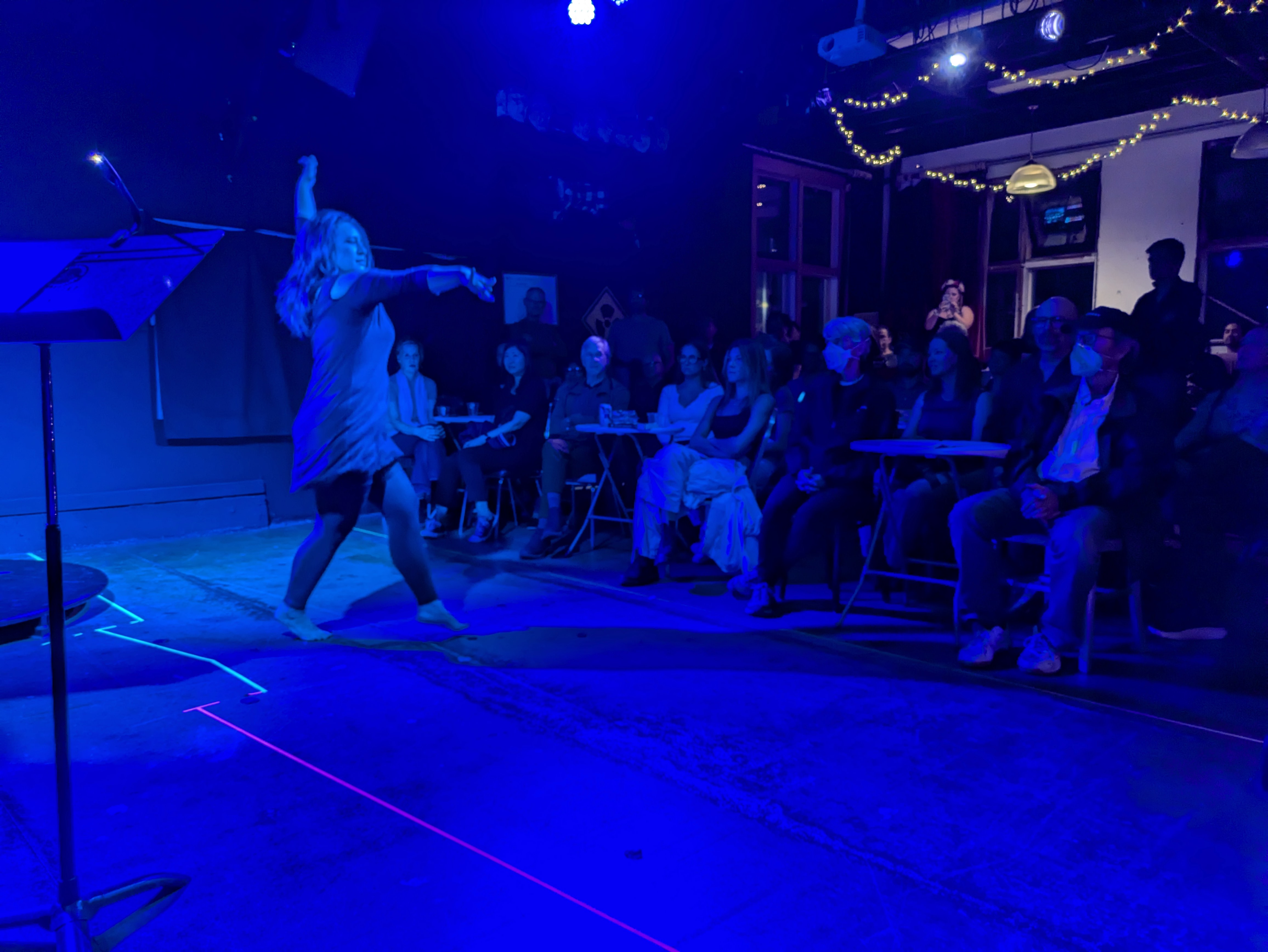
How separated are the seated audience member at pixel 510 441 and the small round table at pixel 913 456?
2540mm

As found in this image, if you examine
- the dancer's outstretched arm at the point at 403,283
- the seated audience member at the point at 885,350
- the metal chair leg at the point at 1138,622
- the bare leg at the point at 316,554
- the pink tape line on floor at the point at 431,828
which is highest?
the seated audience member at the point at 885,350

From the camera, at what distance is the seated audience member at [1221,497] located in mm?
3527

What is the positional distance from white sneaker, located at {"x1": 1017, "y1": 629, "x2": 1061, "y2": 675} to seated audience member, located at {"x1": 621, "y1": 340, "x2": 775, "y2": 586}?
1501mm

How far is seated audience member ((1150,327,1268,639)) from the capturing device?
353 centimetres

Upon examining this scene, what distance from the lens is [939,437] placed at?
4207mm

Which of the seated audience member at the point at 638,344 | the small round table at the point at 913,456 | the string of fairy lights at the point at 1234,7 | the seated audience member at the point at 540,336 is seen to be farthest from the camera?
the seated audience member at the point at 540,336

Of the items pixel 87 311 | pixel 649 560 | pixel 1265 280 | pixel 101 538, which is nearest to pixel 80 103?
pixel 101 538

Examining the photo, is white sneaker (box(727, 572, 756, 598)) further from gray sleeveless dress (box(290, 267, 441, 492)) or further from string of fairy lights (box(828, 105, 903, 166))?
string of fairy lights (box(828, 105, 903, 166))

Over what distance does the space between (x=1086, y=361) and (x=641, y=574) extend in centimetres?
242

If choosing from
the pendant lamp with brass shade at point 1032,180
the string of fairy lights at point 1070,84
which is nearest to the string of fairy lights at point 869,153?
the string of fairy lights at point 1070,84

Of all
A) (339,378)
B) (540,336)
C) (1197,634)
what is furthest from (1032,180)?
(339,378)

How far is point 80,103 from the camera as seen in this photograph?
18.9 ft

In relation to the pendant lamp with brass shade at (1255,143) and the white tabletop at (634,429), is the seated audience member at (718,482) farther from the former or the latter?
the pendant lamp with brass shade at (1255,143)

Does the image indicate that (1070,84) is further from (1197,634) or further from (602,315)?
(1197,634)
